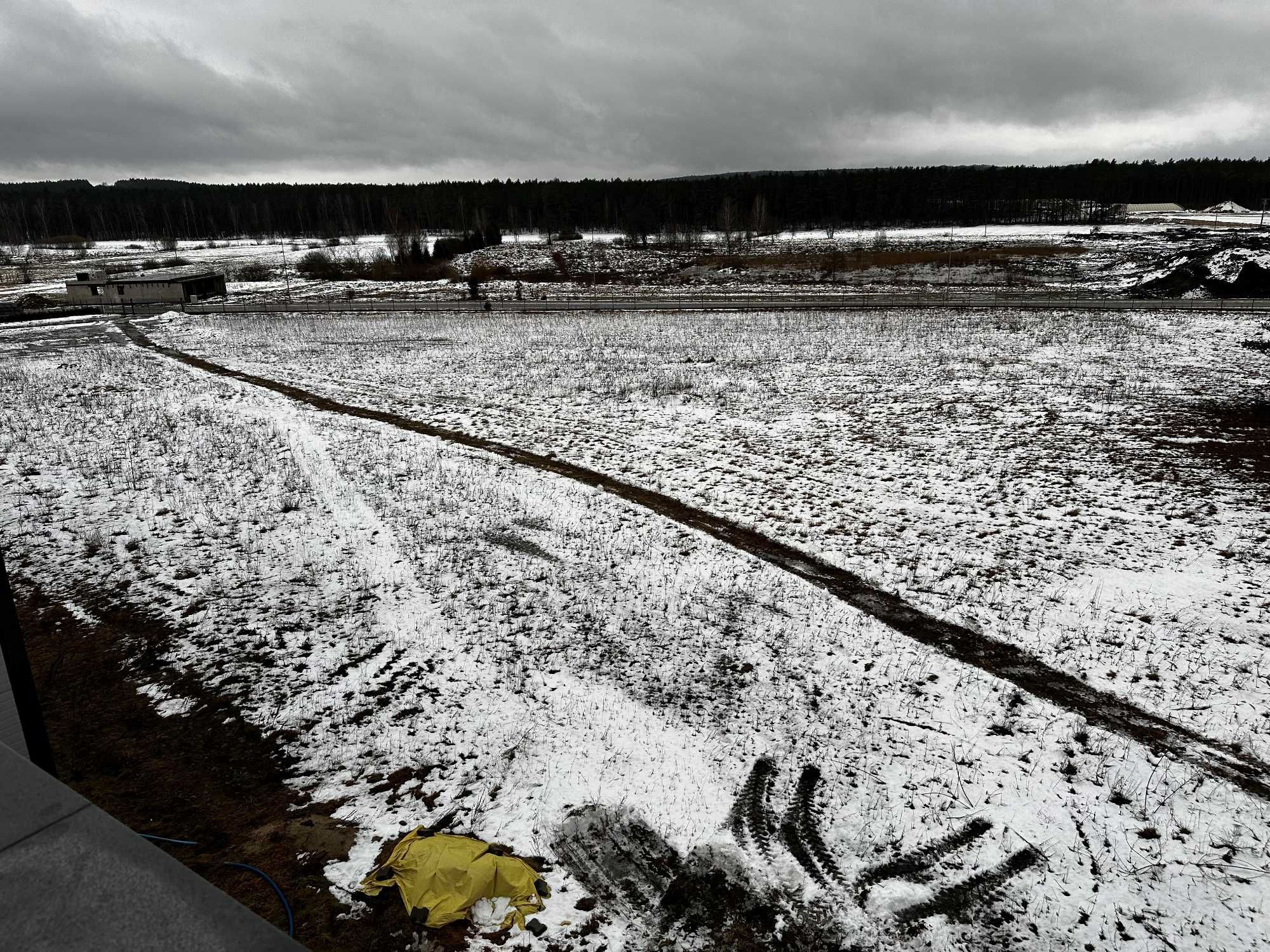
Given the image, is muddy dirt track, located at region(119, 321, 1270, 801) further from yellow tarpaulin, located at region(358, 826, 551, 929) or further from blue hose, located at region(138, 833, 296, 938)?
blue hose, located at region(138, 833, 296, 938)

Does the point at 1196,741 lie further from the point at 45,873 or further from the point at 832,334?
the point at 832,334

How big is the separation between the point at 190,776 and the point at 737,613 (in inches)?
249

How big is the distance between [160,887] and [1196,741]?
28.5 ft

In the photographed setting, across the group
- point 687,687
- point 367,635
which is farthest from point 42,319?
point 687,687

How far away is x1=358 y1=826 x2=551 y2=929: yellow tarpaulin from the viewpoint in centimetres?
509

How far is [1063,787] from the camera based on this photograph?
631cm

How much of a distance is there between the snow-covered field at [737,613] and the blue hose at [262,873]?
1.37 ft

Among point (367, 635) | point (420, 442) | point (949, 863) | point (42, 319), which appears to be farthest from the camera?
point (42, 319)

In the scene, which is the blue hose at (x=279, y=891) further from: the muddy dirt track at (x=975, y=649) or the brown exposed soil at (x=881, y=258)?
the brown exposed soil at (x=881, y=258)

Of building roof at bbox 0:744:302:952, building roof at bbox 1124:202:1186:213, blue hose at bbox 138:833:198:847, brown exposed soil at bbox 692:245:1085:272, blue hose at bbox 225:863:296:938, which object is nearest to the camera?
building roof at bbox 0:744:302:952

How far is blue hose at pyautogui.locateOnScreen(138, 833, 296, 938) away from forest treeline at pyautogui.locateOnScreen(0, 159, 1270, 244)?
396 feet

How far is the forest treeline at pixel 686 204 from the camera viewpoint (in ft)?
457

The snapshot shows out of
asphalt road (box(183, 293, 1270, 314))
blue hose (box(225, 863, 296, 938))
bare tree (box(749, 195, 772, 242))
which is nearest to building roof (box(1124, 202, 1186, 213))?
bare tree (box(749, 195, 772, 242))

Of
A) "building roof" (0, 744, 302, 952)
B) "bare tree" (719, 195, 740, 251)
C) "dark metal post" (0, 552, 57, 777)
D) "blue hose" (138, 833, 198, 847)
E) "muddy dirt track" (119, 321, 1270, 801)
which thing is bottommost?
"muddy dirt track" (119, 321, 1270, 801)
